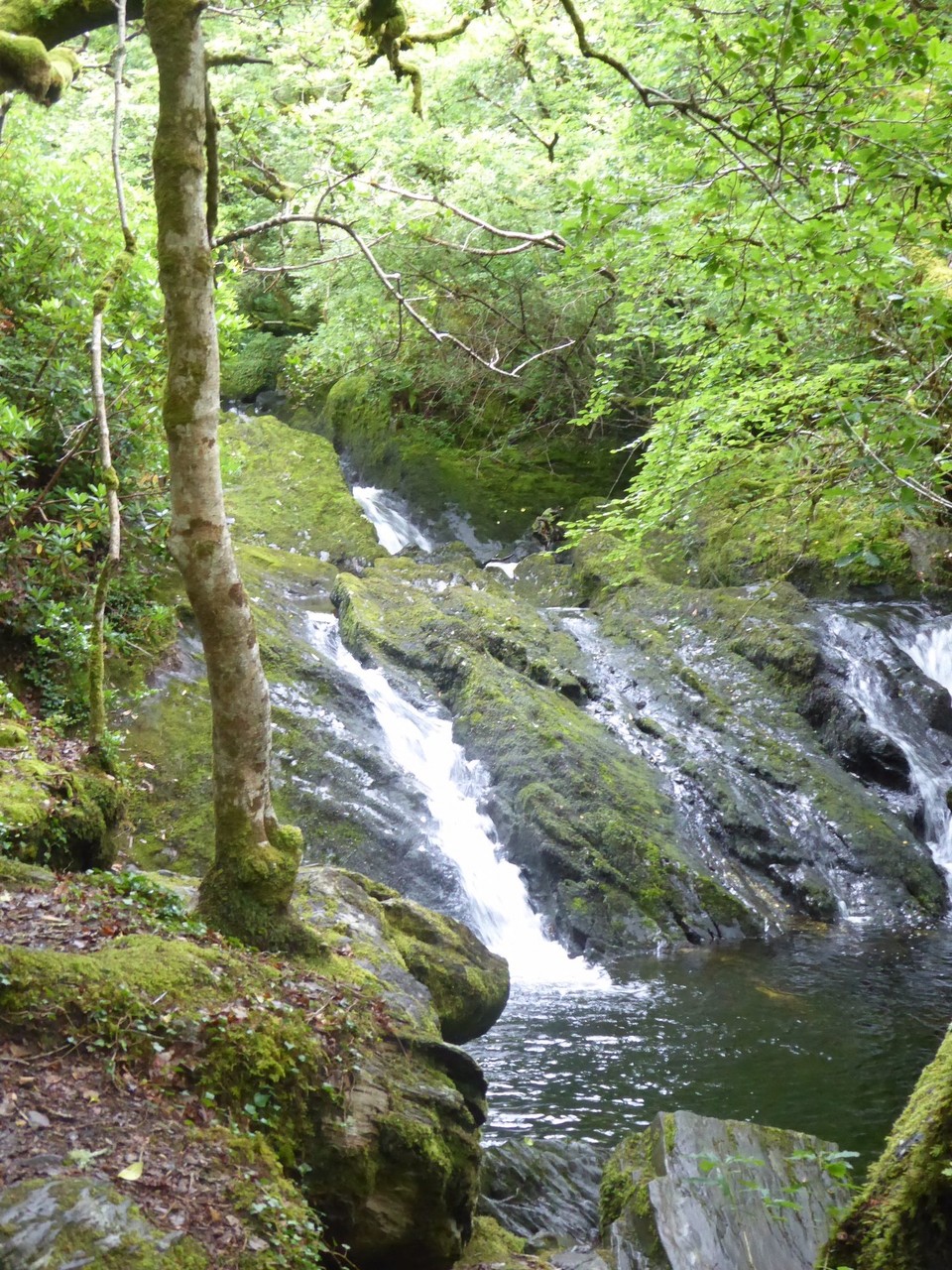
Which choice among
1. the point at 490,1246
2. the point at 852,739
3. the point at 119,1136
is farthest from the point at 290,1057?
the point at 852,739

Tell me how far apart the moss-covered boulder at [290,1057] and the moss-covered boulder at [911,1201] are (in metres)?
1.65

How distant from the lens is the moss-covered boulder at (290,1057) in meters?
3.39

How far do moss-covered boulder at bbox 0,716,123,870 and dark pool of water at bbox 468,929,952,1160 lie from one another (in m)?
3.13

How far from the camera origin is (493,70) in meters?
18.8

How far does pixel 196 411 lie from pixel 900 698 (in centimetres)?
1207

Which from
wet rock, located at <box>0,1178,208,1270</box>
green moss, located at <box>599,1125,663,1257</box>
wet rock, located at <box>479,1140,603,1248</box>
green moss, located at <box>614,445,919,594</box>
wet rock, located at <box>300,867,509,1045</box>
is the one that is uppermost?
green moss, located at <box>614,445,919,594</box>

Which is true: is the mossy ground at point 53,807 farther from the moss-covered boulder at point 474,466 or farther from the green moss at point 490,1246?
the moss-covered boulder at point 474,466

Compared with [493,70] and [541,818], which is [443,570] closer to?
[541,818]

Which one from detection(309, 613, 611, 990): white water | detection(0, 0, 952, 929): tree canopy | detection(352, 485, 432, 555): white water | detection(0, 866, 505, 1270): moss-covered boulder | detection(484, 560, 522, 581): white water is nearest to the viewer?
detection(0, 866, 505, 1270): moss-covered boulder

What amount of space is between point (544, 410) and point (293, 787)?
12364mm

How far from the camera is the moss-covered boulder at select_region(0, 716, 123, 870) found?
5.30m

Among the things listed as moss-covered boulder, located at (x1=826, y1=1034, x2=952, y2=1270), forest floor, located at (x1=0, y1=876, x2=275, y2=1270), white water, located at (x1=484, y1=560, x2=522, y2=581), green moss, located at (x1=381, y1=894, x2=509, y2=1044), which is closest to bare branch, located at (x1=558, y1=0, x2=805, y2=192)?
moss-covered boulder, located at (x1=826, y1=1034, x2=952, y2=1270)

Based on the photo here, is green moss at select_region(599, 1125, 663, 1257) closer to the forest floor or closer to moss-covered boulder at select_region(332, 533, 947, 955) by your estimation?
the forest floor

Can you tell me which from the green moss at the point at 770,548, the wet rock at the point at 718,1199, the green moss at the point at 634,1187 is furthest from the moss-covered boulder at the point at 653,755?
the wet rock at the point at 718,1199
